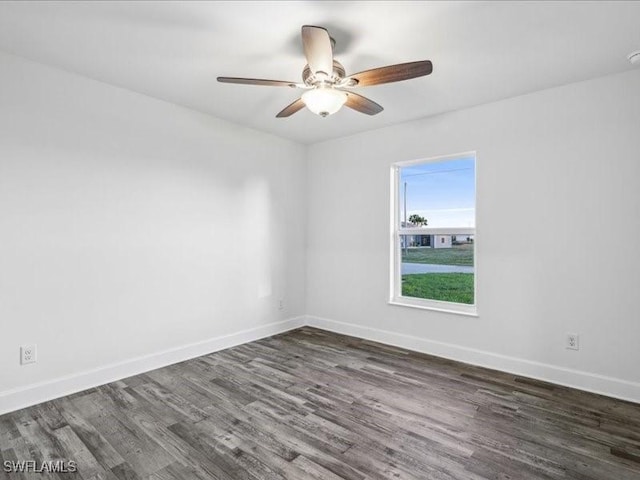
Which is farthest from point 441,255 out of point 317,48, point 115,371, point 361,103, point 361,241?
point 115,371

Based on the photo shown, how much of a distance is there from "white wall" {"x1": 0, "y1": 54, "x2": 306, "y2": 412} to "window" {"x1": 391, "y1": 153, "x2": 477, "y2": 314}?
1573mm

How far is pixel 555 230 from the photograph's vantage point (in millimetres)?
2896

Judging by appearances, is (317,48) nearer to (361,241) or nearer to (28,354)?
(361,241)

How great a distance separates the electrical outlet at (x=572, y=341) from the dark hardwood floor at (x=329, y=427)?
342mm

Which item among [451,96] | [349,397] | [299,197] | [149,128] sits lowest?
[349,397]

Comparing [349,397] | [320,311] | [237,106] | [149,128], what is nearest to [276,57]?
[237,106]

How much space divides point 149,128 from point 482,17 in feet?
9.03

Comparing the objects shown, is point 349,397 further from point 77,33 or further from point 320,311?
point 77,33

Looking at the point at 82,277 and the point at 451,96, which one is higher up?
the point at 451,96

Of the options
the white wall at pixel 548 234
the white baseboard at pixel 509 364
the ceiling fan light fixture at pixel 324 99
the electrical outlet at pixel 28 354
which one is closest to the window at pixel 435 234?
the white wall at pixel 548 234

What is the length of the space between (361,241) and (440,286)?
3.39 ft

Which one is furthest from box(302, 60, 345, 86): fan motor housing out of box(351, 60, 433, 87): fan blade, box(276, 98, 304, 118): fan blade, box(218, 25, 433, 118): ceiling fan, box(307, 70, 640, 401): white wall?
box(307, 70, 640, 401): white wall

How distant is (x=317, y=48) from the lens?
6.18ft

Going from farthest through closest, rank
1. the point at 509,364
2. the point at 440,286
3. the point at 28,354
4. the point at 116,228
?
1. the point at 440,286
2. the point at 509,364
3. the point at 116,228
4. the point at 28,354
